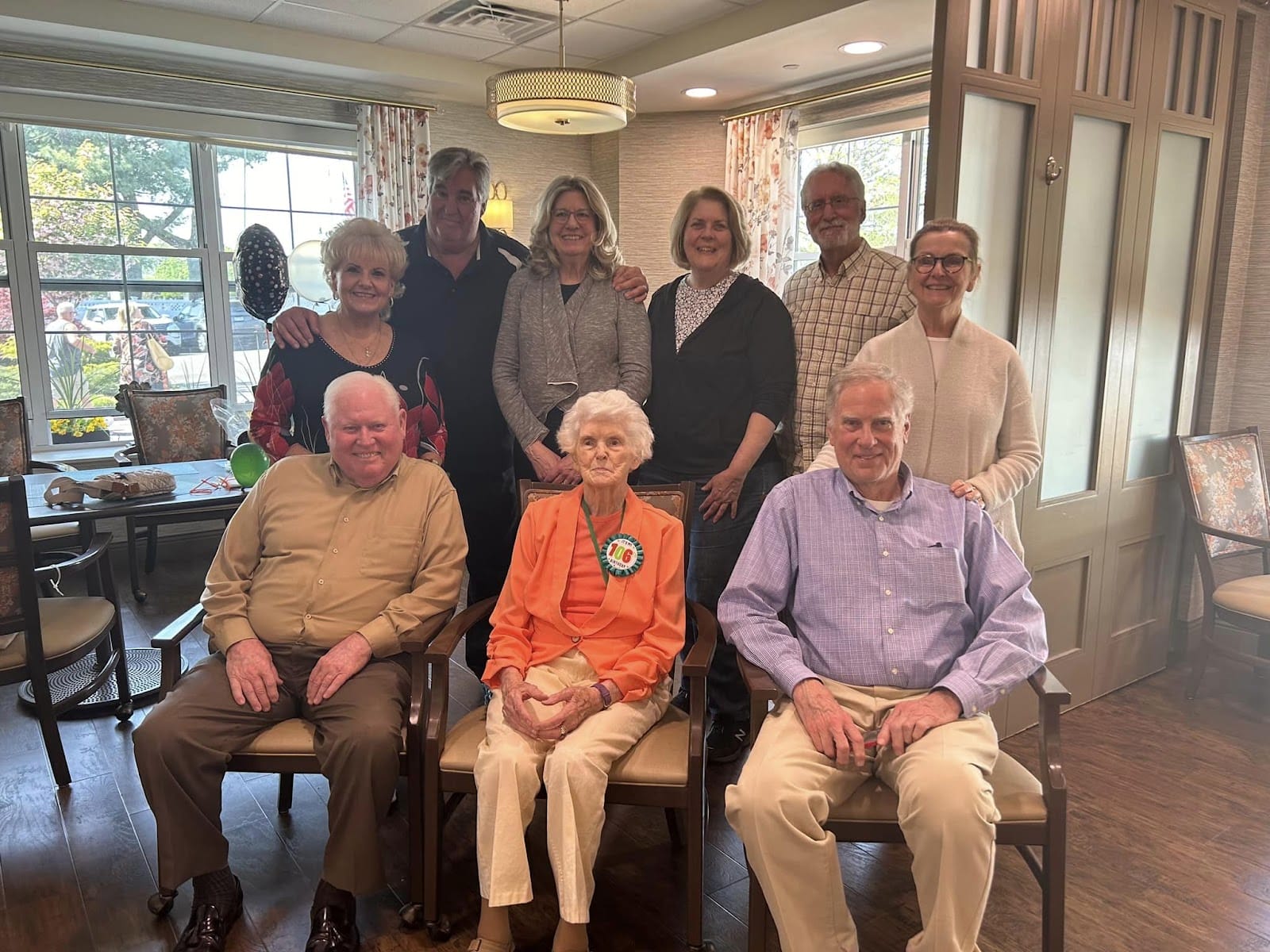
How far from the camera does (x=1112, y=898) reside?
7.21 ft

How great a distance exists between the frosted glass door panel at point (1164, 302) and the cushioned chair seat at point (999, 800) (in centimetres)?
197

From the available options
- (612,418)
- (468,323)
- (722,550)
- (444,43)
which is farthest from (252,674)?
(444,43)

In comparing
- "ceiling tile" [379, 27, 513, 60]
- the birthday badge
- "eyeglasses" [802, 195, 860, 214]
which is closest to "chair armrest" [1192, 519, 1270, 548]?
"eyeglasses" [802, 195, 860, 214]

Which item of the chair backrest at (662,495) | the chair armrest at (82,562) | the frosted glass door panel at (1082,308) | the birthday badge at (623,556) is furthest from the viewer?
the frosted glass door panel at (1082,308)

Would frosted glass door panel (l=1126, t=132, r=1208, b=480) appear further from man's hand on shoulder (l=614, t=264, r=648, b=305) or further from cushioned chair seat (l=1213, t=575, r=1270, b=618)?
man's hand on shoulder (l=614, t=264, r=648, b=305)

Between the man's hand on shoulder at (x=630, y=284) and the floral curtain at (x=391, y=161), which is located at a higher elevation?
the floral curtain at (x=391, y=161)

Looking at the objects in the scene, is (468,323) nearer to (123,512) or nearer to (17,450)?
(123,512)

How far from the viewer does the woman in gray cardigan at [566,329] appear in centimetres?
260

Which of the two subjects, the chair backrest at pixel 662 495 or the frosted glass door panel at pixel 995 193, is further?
the frosted glass door panel at pixel 995 193

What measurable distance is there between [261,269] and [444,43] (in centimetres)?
267

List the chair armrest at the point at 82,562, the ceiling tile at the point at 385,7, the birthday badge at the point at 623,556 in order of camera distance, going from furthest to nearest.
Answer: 1. the ceiling tile at the point at 385,7
2. the chair armrest at the point at 82,562
3. the birthday badge at the point at 623,556

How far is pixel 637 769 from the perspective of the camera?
6.27 ft

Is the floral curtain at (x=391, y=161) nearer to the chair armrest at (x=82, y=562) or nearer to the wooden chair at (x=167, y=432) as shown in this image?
the wooden chair at (x=167, y=432)

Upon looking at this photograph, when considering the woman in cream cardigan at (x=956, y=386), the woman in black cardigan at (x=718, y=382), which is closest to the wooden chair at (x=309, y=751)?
the woman in black cardigan at (x=718, y=382)
